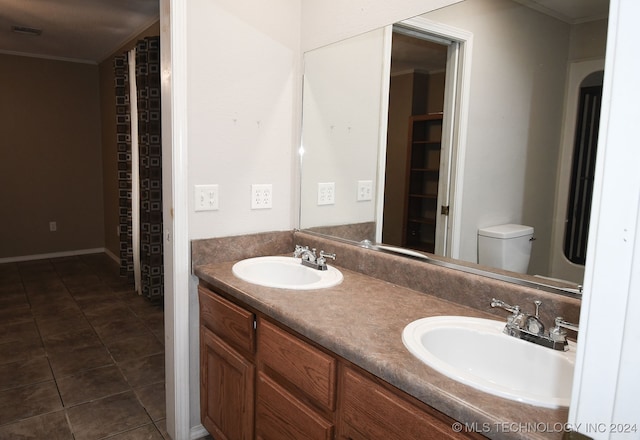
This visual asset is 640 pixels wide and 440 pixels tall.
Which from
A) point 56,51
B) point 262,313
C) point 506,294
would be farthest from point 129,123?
point 506,294

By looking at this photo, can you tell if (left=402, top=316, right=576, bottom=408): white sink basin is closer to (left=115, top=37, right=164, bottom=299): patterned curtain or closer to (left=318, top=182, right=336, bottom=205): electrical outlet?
(left=318, top=182, right=336, bottom=205): electrical outlet

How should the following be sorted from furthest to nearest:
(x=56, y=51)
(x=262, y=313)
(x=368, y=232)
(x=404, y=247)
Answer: (x=56, y=51), (x=368, y=232), (x=404, y=247), (x=262, y=313)

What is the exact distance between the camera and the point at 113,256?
514 centimetres

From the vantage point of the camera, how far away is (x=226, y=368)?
1.63m

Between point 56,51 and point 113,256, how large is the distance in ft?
7.84

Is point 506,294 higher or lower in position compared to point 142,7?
lower

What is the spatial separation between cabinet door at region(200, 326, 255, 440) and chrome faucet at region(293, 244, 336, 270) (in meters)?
0.47

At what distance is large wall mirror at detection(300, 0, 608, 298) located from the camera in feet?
3.89

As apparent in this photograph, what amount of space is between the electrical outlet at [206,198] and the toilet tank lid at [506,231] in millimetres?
1086

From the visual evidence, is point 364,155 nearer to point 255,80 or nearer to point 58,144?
point 255,80

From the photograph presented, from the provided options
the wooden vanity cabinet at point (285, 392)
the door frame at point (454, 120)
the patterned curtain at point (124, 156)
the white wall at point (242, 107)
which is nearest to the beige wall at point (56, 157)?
the patterned curtain at point (124, 156)

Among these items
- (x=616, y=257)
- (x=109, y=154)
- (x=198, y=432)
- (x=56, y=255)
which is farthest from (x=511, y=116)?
(x=56, y=255)

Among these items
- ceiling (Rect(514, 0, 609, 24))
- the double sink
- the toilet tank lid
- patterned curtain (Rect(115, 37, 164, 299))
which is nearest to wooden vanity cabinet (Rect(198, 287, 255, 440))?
the double sink

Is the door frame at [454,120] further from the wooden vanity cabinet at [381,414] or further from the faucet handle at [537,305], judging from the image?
the wooden vanity cabinet at [381,414]
